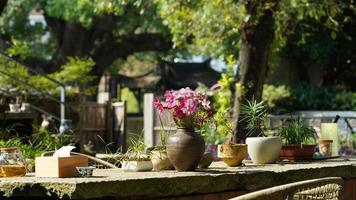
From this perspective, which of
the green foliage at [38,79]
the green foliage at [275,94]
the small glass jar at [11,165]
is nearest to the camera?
the small glass jar at [11,165]

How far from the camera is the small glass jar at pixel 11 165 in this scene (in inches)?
165

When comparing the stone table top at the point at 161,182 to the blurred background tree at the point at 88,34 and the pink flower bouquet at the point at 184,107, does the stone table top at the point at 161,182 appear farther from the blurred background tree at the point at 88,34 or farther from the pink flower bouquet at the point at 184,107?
the blurred background tree at the point at 88,34

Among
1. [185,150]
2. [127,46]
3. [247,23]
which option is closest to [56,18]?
[127,46]

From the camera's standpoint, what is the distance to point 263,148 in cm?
520

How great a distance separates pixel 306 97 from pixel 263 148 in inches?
604

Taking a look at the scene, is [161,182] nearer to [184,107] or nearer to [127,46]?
[184,107]

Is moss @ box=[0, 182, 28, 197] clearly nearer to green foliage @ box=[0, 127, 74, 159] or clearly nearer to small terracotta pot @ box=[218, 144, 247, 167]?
small terracotta pot @ box=[218, 144, 247, 167]

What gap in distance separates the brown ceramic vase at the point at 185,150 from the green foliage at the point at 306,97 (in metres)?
15.1

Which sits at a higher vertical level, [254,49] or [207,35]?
[207,35]

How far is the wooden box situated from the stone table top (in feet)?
0.27

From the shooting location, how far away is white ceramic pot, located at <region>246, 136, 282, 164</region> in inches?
205

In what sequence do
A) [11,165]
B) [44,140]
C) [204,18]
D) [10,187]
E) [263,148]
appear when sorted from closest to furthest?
[10,187]
[11,165]
[263,148]
[44,140]
[204,18]

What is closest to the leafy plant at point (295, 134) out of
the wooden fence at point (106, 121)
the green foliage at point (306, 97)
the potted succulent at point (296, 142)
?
the potted succulent at point (296, 142)

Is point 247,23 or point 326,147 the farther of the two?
point 247,23
